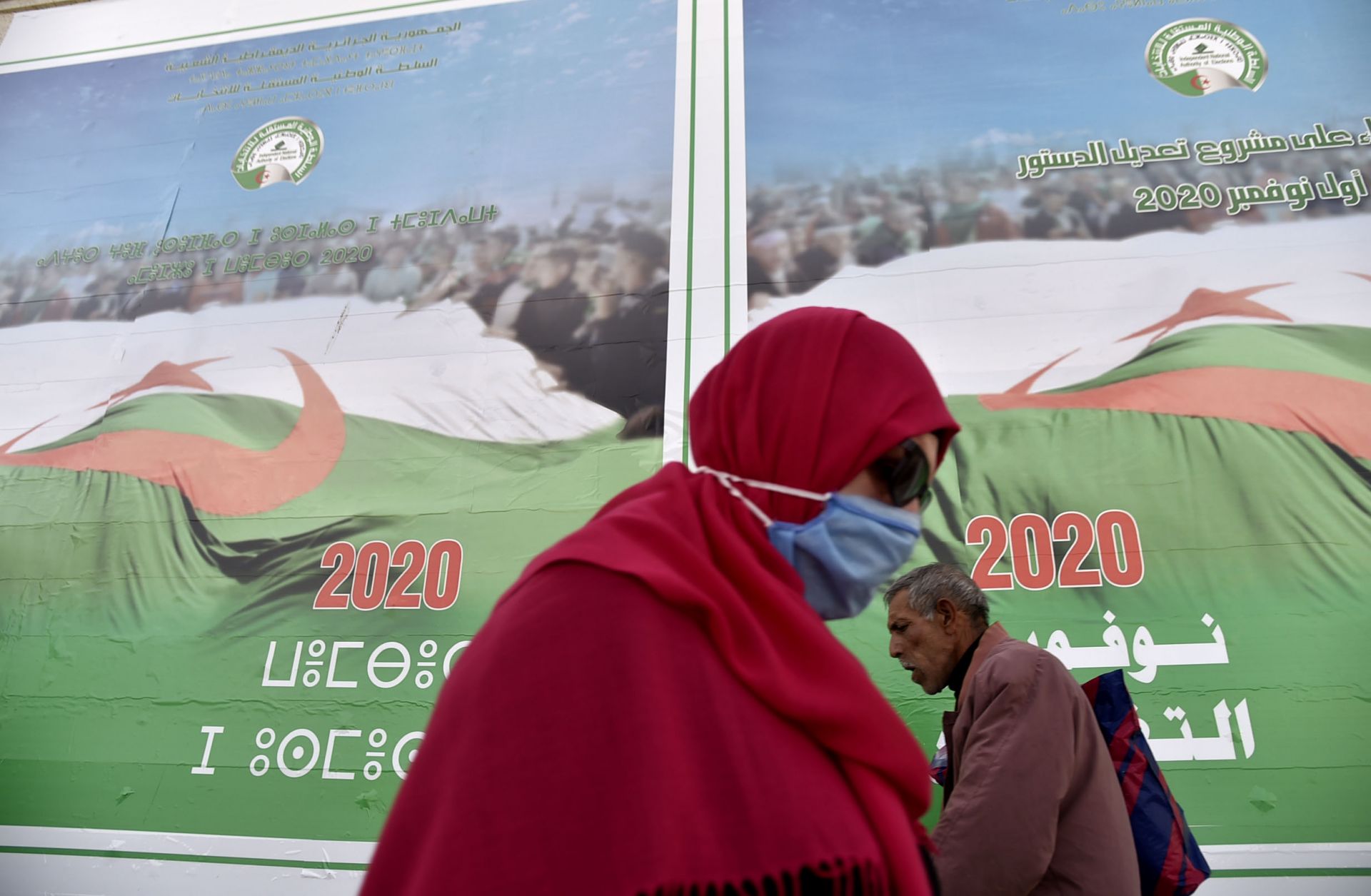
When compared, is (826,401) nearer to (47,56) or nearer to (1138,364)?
(1138,364)

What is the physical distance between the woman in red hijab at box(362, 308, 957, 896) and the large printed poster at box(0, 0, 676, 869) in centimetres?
213

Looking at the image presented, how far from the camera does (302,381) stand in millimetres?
3301

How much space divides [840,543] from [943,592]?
998 mm

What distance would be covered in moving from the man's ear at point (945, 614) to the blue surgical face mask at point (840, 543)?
874 mm

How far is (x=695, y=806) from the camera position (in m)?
0.60

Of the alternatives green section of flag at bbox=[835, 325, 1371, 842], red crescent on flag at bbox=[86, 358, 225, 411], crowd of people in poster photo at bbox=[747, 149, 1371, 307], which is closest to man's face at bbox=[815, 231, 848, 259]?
crowd of people in poster photo at bbox=[747, 149, 1371, 307]

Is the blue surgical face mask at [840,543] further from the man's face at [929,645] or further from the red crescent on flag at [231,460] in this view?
the red crescent on flag at [231,460]

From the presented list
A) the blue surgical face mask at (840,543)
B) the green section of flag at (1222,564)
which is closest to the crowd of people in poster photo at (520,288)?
the green section of flag at (1222,564)

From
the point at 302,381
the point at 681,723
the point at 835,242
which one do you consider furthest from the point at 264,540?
Result: the point at 681,723

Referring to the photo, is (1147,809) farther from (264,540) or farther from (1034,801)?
(264,540)

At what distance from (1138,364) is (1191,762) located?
114 cm

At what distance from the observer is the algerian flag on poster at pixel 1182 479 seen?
2.39 meters

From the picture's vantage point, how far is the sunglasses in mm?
868

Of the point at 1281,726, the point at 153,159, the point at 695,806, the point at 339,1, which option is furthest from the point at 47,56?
the point at 1281,726
